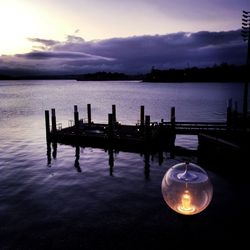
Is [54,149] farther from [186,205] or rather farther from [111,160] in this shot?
[186,205]

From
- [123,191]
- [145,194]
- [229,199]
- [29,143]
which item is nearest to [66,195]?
[123,191]

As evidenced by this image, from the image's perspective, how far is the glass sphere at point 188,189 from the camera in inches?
→ 153

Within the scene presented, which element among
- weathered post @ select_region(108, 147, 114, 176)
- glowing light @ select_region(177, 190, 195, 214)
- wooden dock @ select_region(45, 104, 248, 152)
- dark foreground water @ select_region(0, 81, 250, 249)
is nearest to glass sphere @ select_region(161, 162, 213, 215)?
glowing light @ select_region(177, 190, 195, 214)

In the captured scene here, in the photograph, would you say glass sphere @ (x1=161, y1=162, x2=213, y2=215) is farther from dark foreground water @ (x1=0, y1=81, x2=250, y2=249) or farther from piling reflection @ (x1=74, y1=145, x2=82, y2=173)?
piling reflection @ (x1=74, y1=145, x2=82, y2=173)

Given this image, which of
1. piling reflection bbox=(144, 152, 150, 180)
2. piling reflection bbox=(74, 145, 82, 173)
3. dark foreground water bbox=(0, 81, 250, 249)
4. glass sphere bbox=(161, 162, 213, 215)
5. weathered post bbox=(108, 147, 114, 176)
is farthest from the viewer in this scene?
piling reflection bbox=(74, 145, 82, 173)

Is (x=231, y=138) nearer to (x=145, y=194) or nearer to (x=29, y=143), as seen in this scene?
(x=145, y=194)

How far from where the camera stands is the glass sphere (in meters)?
3.88

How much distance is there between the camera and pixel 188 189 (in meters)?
3.88

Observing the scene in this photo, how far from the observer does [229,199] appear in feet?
51.6

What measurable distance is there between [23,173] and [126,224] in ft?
37.4

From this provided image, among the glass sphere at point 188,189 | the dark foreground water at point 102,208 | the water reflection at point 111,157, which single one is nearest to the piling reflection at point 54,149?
the water reflection at point 111,157

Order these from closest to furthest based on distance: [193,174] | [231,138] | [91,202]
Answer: [193,174] < [91,202] < [231,138]

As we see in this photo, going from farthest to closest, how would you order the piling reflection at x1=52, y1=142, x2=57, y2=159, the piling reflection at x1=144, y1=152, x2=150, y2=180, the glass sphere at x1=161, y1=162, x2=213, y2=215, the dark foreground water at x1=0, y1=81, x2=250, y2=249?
the piling reflection at x1=52, y1=142, x2=57, y2=159 → the piling reflection at x1=144, y1=152, x2=150, y2=180 → the dark foreground water at x1=0, y1=81, x2=250, y2=249 → the glass sphere at x1=161, y1=162, x2=213, y2=215

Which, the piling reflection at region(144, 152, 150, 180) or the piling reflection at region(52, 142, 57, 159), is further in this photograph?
the piling reflection at region(52, 142, 57, 159)
